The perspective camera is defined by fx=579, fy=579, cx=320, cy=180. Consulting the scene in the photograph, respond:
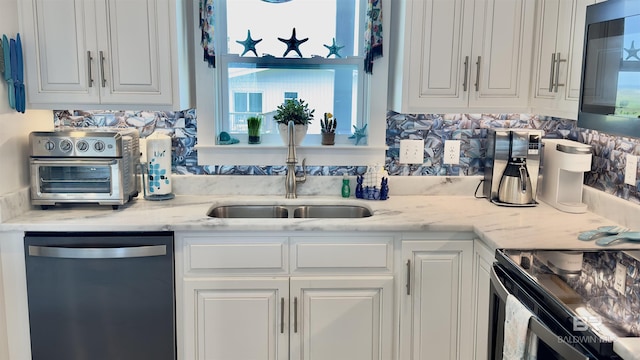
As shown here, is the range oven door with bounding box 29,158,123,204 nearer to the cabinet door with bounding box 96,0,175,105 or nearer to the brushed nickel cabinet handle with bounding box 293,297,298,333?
the cabinet door with bounding box 96,0,175,105

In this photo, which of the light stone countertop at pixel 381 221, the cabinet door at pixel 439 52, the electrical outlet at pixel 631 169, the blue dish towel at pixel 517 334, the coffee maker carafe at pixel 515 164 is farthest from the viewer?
the coffee maker carafe at pixel 515 164

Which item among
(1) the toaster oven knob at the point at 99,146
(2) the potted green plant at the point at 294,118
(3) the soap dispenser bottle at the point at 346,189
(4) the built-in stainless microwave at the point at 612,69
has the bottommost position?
(3) the soap dispenser bottle at the point at 346,189

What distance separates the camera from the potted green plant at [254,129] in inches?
116

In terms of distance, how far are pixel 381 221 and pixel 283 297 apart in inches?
20.8

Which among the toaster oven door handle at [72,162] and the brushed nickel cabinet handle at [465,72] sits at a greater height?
the brushed nickel cabinet handle at [465,72]

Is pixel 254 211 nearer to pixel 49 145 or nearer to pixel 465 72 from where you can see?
pixel 49 145

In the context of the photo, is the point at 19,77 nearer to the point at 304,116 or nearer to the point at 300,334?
the point at 304,116

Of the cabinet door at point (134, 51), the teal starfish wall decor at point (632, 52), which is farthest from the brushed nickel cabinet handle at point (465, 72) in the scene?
the cabinet door at point (134, 51)

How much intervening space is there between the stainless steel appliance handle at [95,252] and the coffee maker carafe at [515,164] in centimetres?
160

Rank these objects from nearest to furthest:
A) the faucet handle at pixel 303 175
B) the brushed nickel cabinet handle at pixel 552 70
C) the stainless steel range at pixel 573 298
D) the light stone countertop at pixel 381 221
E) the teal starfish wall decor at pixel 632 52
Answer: the stainless steel range at pixel 573 298 → the teal starfish wall decor at pixel 632 52 → the light stone countertop at pixel 381 221 → the brushed nickel cabinet handle at pixel 552 70 → the faucet handle at pixel 303 175

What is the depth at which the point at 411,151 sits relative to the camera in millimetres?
3010

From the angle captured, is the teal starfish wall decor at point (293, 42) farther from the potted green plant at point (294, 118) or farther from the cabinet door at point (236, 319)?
the cabinet door at point (236, 319)

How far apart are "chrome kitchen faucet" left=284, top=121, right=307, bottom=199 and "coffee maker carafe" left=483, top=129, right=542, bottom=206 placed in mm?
955

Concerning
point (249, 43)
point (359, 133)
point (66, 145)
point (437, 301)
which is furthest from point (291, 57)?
point (437, 301)
